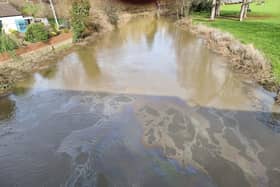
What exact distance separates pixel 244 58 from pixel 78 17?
13665mm

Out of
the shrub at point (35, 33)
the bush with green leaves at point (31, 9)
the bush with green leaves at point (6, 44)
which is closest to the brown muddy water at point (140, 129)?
the bush with green leaves at point (6, 44)

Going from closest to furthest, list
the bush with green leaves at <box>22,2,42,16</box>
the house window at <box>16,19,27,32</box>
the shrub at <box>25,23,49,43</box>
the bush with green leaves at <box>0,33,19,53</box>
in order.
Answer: the bush with green leaves at <box>0,33,19,53</box>
the shrub at <box>25,23,49,43</box>
the house window at <box>16,19,27,32</box>
the bush with green leaves at <box>22,2,42,16</box>

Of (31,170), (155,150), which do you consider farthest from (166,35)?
(31,170)

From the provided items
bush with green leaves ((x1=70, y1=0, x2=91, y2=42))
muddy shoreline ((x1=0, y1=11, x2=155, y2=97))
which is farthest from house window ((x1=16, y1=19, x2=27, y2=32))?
muddy shoreline ((x1=0, y1=11, x2=155, y2=97))

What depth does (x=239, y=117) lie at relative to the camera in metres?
8.32

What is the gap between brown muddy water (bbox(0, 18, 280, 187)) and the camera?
20.1 feet

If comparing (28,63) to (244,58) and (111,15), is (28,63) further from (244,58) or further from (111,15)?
(111,15)

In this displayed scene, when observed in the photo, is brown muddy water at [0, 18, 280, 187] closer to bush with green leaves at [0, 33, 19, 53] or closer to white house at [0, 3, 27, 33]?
bush with green leaves at [0, 33, 19, 53]

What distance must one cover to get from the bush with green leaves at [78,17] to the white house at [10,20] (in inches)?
218

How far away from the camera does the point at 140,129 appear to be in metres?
7.90

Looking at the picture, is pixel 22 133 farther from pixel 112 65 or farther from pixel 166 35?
pixel 166 35

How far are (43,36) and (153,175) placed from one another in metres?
14.6

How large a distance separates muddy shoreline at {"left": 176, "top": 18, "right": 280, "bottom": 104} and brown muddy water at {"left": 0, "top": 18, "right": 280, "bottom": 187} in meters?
0.62

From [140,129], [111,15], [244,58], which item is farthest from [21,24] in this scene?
[244,58]
